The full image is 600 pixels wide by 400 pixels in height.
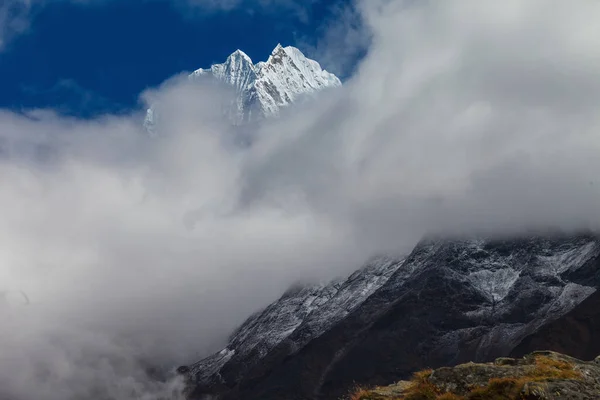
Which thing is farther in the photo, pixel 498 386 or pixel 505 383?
pixel 498 386

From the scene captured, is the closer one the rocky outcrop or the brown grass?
the rocky outcrop

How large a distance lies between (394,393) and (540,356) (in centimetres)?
967

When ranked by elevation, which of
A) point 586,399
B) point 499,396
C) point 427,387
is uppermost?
point 427,387

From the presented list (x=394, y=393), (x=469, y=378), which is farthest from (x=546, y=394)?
(x=394, y=393)

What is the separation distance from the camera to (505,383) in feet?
96.1

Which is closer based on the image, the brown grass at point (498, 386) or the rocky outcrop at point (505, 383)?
the rocky outcrop at point (505, 383)

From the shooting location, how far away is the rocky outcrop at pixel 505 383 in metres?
28.1

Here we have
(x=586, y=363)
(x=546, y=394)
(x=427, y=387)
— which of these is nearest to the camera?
(x=546, y=394)

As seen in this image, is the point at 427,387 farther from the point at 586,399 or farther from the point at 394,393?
the point at 586,399

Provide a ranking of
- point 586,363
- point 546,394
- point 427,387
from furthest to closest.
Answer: point 586,363 → point 427,387 → point 546,394

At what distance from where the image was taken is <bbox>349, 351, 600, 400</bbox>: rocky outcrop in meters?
28.1

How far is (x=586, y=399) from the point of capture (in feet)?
91.2

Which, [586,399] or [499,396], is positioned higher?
Answer: [499,396]

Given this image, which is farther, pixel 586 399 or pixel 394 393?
pixel 394 393
